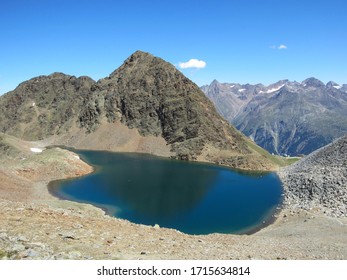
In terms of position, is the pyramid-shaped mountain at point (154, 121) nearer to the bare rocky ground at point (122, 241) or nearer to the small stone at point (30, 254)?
the bare rocky ground at point (122, 241)

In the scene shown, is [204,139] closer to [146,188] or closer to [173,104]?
[173,104]

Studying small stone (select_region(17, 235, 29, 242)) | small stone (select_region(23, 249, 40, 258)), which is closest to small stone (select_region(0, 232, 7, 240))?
small stone (select_region(17, 235, 29, 242))

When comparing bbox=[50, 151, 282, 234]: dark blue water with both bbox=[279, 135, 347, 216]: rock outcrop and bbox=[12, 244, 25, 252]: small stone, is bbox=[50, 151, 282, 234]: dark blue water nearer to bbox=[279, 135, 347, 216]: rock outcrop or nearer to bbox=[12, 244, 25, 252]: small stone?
bbox=[279, 135, 347, 216]: rock outcrop

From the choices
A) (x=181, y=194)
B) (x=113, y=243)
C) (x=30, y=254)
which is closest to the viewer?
(x=30, y=254)

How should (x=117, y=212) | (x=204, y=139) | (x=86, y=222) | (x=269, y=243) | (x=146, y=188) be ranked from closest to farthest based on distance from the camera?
(x=86, y=222), (x=269, y=243), (x=117, y=212), (x=146, y=188), (x=204, y=139)

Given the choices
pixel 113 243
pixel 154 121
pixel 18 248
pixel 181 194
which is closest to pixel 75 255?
pixel 18 248

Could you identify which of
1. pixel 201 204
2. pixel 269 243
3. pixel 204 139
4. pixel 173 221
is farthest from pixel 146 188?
pixel 204 139

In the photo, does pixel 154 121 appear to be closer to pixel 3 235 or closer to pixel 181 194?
pixel 181 194
